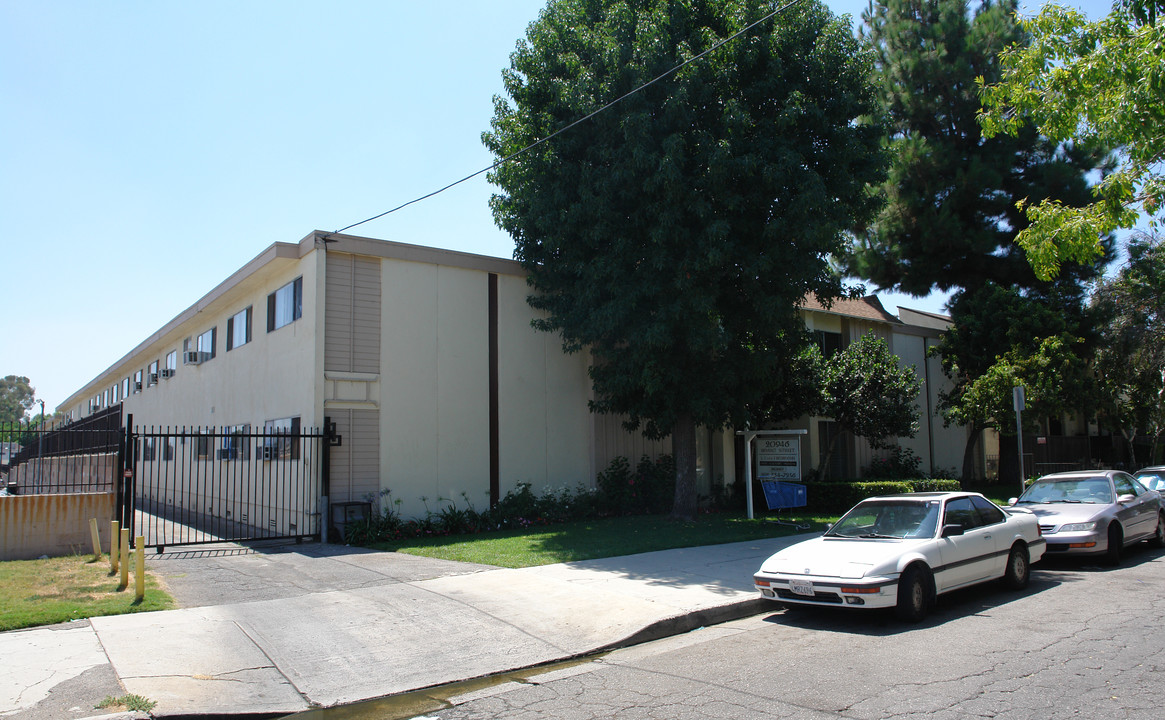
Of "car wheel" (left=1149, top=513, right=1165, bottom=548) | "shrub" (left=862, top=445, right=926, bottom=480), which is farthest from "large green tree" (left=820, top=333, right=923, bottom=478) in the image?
"car wheel" (left=1149, top=513, right=1165, bottom=548)

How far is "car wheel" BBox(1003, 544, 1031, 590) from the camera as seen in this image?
9.48 meters

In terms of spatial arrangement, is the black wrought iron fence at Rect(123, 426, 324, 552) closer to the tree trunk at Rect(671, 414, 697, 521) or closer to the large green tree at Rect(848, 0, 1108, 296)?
the tree trunk at Rect(671, 414, 697, 521)

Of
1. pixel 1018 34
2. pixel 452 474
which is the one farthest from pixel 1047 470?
pixel 452 474

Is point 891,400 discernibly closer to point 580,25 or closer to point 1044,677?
point 580,25

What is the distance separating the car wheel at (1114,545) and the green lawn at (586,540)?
519cm

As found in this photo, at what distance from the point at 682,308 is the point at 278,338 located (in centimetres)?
910

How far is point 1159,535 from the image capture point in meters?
13.0

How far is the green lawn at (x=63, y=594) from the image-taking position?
8.02 metres

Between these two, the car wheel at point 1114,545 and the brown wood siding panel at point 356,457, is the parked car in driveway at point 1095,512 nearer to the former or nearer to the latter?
the car wheel at point 1114,545

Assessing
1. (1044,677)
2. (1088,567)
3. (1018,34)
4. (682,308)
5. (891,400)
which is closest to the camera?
(1044,677)

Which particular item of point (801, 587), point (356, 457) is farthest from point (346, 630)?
point (356, 457)

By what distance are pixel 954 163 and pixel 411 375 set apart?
2106 centimetres

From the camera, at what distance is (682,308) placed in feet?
47.7

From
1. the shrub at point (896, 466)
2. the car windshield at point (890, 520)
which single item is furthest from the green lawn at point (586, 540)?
the shrub at point (896, 466)
